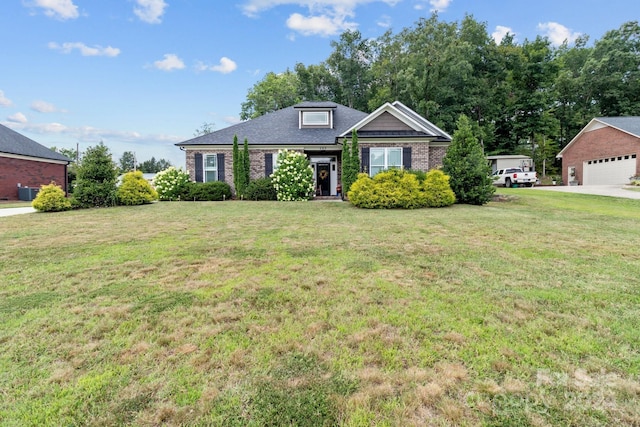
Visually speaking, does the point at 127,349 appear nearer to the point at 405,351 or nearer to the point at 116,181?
the point at 405,351

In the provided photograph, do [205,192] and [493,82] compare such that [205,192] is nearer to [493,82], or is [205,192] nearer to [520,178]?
[520,178]

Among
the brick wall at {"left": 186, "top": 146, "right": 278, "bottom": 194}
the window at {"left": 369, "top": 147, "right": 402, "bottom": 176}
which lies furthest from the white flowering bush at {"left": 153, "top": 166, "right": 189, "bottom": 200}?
the window at {"left": 369, "top": 147, "right": 402, "bottom": 176}

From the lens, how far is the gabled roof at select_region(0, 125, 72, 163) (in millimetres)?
19859

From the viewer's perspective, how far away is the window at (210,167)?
59.9 ft

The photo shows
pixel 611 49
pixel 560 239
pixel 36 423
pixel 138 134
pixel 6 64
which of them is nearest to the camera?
pixel 36 423

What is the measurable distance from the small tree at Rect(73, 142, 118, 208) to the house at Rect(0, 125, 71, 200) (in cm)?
1169

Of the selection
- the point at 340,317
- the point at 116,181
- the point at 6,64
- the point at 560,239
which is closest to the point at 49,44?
the point at 6,64

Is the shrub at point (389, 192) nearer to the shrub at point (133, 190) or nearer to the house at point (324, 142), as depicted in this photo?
the house at point (324, 142)

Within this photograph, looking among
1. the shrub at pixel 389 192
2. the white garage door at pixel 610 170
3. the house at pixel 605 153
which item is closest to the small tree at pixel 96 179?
the shrub at pixel 389 192

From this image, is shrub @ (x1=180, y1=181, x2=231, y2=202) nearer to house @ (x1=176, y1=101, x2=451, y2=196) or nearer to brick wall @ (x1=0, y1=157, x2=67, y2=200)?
house @ (x1=176, y1=101, x2=451, y2=196)

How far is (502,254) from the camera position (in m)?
5.18

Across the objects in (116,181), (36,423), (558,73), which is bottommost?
(36,423)

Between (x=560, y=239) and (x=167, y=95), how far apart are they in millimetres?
24370

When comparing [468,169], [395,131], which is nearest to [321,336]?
[468,169]
